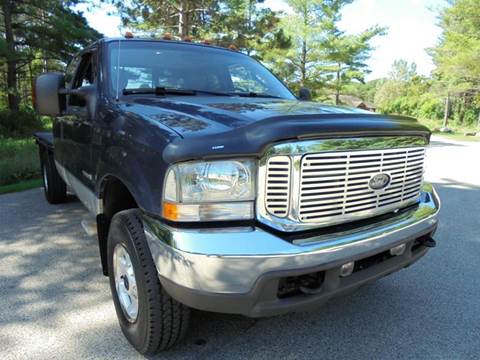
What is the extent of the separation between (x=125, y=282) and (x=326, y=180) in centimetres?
135

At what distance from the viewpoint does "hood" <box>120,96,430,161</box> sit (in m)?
1.81

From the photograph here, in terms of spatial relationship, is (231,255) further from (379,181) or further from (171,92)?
(171,92)

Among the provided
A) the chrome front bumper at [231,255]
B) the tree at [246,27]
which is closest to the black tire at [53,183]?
the chrome front bumper at [231,255]

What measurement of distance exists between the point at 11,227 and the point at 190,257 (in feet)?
12.0

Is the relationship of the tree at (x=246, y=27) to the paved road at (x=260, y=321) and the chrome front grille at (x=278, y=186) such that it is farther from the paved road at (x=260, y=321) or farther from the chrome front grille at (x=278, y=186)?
the chrome front grille at (x=278, y=186)

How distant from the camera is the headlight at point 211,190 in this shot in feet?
6.05

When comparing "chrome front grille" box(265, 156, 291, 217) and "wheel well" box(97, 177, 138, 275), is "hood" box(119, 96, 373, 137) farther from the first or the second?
"wheel well" box(97, 177, 138, 275)

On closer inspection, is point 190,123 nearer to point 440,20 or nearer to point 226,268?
point 226,268

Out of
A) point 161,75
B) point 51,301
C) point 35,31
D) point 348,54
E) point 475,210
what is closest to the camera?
point 51,301

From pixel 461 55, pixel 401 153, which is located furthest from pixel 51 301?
pixel 461 55

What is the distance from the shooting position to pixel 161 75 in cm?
324

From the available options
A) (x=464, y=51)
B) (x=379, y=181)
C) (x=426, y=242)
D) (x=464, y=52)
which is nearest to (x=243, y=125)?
(x=379, y=181)

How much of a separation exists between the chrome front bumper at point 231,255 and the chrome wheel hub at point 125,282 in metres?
0.41

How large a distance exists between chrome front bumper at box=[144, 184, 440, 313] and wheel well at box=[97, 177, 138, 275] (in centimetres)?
75
